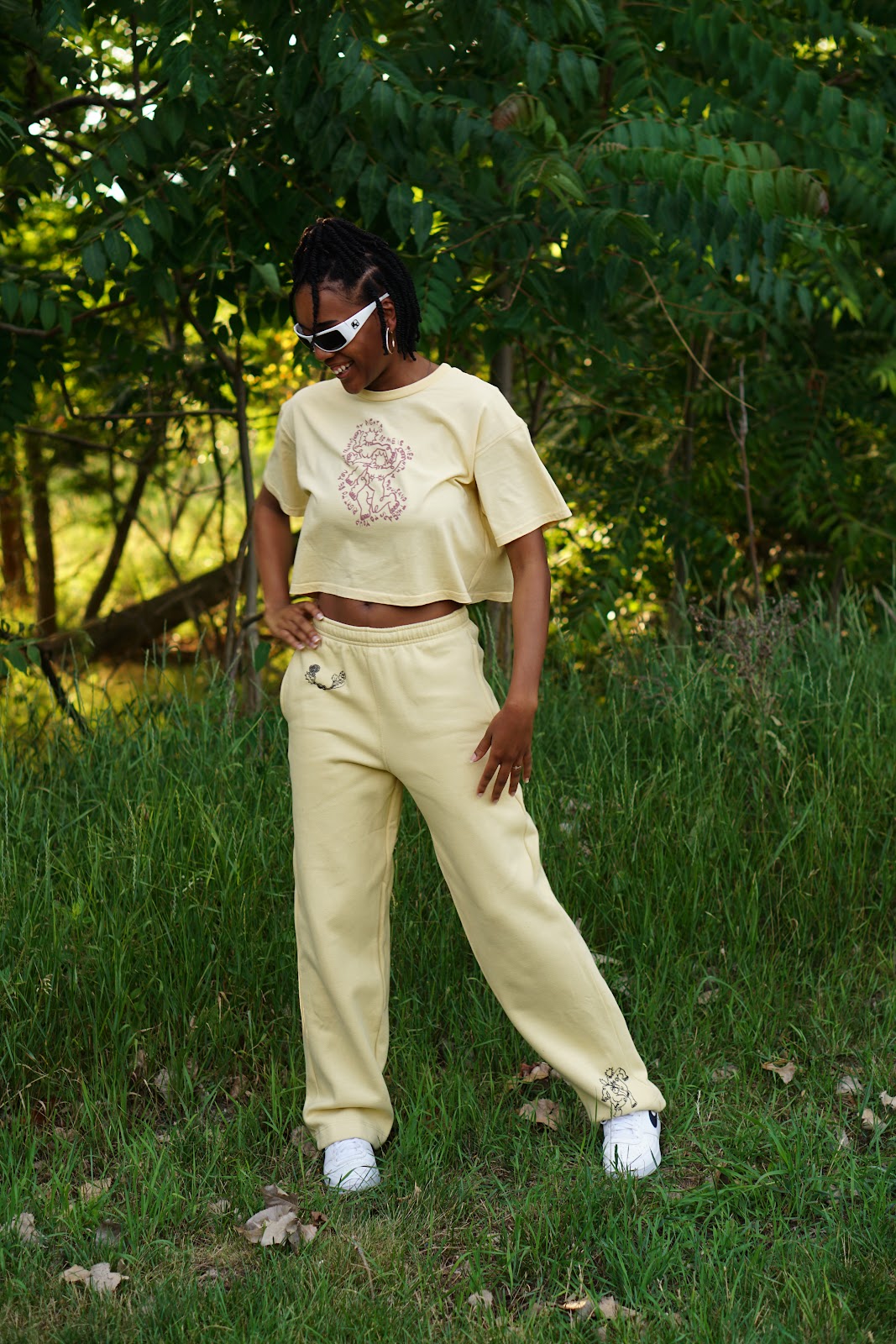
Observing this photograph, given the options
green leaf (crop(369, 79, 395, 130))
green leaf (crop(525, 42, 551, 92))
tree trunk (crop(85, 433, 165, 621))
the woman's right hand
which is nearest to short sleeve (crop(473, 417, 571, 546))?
the woman's right hand

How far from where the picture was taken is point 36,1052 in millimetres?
3201

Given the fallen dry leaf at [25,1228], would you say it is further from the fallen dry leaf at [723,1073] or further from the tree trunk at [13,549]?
the tree trunk at [13,549]

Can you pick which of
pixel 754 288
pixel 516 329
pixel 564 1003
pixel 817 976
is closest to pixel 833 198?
pixel 754 288

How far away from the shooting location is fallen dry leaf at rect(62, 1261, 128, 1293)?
2484mm

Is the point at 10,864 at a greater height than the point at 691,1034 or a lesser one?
greater

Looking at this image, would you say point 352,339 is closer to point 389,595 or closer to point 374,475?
point 374,475

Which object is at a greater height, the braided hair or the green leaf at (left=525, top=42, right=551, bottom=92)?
the green leaf at (left=525, top=42, right=551, bottom=92)

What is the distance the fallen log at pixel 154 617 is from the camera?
26.4ft

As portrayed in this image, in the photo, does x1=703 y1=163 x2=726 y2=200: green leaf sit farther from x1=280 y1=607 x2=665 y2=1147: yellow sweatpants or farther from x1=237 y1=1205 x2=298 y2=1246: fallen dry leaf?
x1=237 y1=1205 x2=298 y2=1246: fallen dry leaf

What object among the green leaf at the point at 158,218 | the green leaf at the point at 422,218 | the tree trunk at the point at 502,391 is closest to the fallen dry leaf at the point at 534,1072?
the tree trunk at the point at 502,391

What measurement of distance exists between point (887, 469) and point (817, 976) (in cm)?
292

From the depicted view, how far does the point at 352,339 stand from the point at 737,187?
1.94m

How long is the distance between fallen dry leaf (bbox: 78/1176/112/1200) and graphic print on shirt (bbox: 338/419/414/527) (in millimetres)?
1529

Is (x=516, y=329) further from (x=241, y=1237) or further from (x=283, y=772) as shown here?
(x=241, y=1237)
